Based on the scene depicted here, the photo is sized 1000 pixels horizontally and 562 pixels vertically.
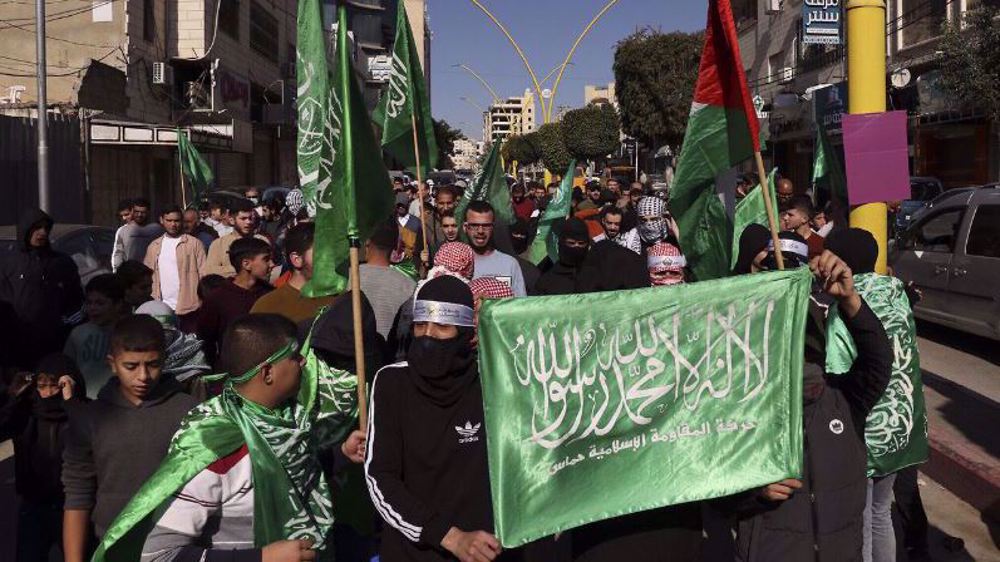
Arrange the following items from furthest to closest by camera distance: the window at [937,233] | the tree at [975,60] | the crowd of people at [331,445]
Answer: the tree at [975,60], the window at [937,233], the crowd of people at [331,445]

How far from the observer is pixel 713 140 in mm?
3744

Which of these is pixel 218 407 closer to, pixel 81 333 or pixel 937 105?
pixel 81 333

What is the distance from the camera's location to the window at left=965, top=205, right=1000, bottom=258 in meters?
10.4

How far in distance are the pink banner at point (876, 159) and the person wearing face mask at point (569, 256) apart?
5.68 ft

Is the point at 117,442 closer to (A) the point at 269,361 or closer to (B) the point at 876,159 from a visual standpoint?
(A) the point at 269,361

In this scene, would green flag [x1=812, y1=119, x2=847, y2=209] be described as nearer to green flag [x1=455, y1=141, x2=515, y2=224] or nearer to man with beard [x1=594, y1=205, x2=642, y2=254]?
man with beard [x1=594, y1=205, x2=642, y2=254]

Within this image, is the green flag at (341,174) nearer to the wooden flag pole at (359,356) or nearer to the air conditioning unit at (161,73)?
the wooden flag pole at (359,356)

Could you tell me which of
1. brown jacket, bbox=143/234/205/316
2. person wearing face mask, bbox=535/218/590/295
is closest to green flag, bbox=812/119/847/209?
person wearing face mask, bbox=535/218/590/295

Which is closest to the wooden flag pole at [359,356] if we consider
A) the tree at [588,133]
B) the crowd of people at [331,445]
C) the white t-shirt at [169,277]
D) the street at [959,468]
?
the crowd of people at [331,445]

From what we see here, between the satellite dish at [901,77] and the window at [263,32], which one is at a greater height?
the window at [263,32]

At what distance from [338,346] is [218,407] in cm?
112

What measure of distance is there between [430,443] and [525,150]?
6176 cm

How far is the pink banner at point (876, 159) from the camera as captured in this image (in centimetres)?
659

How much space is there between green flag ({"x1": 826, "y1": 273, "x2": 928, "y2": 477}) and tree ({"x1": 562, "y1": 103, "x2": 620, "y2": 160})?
44.3 meters
